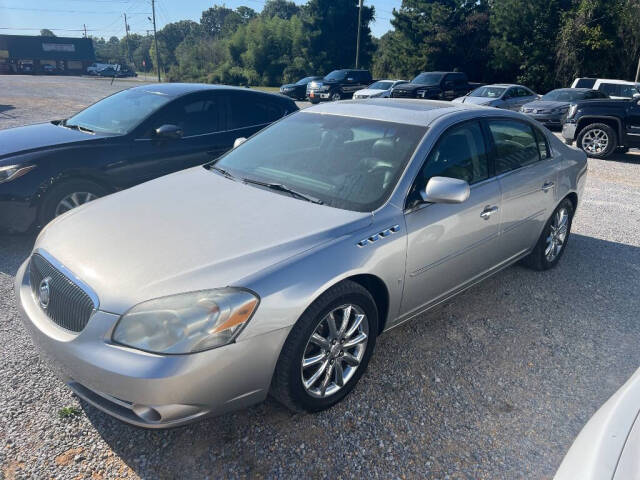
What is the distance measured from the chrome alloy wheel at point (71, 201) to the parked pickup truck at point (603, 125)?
9815mm

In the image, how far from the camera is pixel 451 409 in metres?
2.76

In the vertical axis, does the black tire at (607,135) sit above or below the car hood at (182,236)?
below

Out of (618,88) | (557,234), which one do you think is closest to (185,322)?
(557,234)

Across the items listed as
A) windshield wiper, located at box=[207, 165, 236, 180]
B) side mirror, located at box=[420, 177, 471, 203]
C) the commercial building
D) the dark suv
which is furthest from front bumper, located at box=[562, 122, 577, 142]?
the commercial building

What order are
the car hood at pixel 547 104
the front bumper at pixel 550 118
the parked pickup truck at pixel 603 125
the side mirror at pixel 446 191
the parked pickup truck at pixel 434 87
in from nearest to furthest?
the side mirror at pixel 446 191, the parked pickup truck at pixel 603 125, the front bumper at pixel 550 118, the car hood at pixel 547 104, the parked pickup truck at pixel 434 87

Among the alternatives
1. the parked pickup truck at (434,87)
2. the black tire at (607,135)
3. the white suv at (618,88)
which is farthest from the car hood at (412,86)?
the black tire at (607,135)

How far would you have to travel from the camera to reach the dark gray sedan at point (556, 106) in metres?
14.8

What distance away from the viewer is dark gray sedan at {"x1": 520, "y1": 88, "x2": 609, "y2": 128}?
1482 centimetres

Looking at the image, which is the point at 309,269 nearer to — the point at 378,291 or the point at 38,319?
the point at 378,291

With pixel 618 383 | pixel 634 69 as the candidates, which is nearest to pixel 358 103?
pixel 618 383

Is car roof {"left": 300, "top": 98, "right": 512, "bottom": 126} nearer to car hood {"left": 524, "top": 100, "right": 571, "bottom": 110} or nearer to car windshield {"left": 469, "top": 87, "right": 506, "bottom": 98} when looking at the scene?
car hood {"left": 524, "top": 100, "right": 571, "bottom": 110}

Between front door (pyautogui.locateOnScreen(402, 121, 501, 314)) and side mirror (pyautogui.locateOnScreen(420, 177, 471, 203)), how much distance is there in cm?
13

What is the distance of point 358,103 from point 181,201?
1.71 m

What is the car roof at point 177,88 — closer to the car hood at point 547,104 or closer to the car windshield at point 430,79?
the car hood at point 547,104
